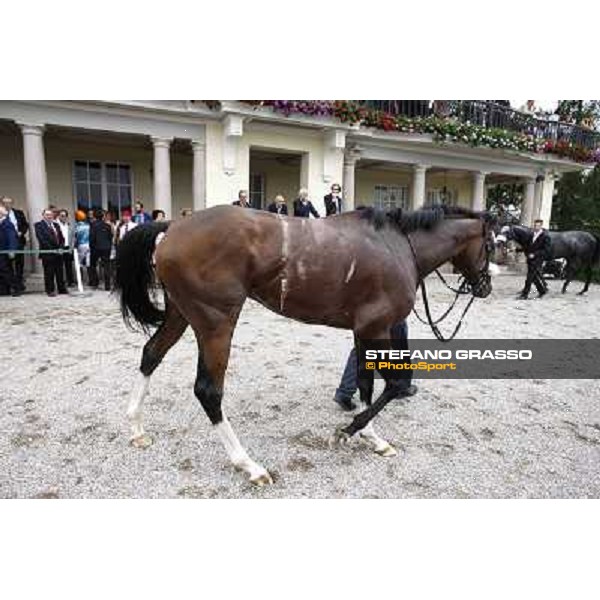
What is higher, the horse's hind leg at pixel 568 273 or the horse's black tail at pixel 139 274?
the horse's black tail at pixel 139 274

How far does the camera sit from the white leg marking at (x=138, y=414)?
293 centimetres

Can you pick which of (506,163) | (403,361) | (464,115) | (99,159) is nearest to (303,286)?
(403,361)

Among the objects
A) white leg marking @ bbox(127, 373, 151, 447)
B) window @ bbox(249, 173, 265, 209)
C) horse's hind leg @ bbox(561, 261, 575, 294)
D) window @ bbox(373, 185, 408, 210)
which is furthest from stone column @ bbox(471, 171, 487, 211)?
white leg marking @ bbox(127, 373, 151, 447)

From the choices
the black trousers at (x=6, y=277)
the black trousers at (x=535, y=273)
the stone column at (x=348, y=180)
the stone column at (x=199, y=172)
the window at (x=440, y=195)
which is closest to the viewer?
the black trousers at (x=6, y=277)

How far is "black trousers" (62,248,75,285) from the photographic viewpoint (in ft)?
30.5

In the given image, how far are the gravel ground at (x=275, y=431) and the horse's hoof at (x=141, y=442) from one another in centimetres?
4

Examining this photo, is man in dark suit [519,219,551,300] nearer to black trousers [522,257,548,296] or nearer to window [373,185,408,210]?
black trousers [522,257,548,296]

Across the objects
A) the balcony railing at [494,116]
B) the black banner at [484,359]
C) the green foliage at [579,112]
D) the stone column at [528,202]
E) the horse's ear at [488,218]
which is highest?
the green foliage at [579,112]

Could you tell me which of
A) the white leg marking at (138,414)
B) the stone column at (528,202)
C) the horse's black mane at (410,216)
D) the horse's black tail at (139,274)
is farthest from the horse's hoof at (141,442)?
the stone column at (528,202)

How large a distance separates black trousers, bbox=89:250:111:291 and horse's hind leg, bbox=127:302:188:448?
7079 mm

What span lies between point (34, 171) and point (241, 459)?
29.7 feet

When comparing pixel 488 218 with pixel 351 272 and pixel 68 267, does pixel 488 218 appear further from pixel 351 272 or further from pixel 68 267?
pixel 68 267

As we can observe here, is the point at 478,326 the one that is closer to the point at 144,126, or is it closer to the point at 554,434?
the point at 554,434

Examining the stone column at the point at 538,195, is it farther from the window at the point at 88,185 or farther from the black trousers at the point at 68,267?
the black trousers at the point at 68,267
